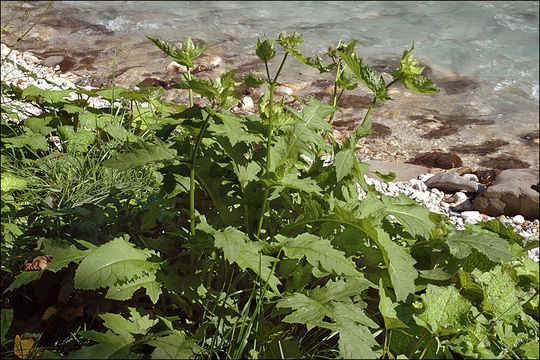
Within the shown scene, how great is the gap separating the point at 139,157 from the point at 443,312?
1.08 metres

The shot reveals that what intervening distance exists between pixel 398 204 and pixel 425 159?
291cm

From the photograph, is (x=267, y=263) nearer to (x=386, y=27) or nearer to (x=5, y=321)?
(x=5, y=321)

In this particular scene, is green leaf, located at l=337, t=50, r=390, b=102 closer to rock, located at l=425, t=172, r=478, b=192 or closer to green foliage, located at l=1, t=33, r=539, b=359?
green foliage, located at l=1, t=33, r=539, b=359

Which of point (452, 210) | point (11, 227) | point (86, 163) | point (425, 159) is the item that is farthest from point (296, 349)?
point (425, 159)

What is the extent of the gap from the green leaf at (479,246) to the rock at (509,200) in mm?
2110

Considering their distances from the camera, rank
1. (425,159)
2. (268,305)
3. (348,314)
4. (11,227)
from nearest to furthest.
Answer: (348,314), (268,305), (11,227), (425,159)

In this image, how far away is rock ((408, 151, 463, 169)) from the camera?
4.81m

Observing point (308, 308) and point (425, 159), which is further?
point (425, 159)

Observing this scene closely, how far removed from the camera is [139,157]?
1767 millimetres

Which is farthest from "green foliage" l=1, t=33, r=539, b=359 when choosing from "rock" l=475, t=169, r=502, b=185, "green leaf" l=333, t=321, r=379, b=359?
"rock" l=475, t=169, r=502, b=185

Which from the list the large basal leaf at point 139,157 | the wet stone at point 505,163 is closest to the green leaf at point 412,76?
the large basal leaf at point 139,157

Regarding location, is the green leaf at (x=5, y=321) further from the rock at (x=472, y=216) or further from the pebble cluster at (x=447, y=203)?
the rock at (x=472, y=216)

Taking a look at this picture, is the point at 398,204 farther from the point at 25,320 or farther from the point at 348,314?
the point at 25,320

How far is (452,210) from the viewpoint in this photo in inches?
159
